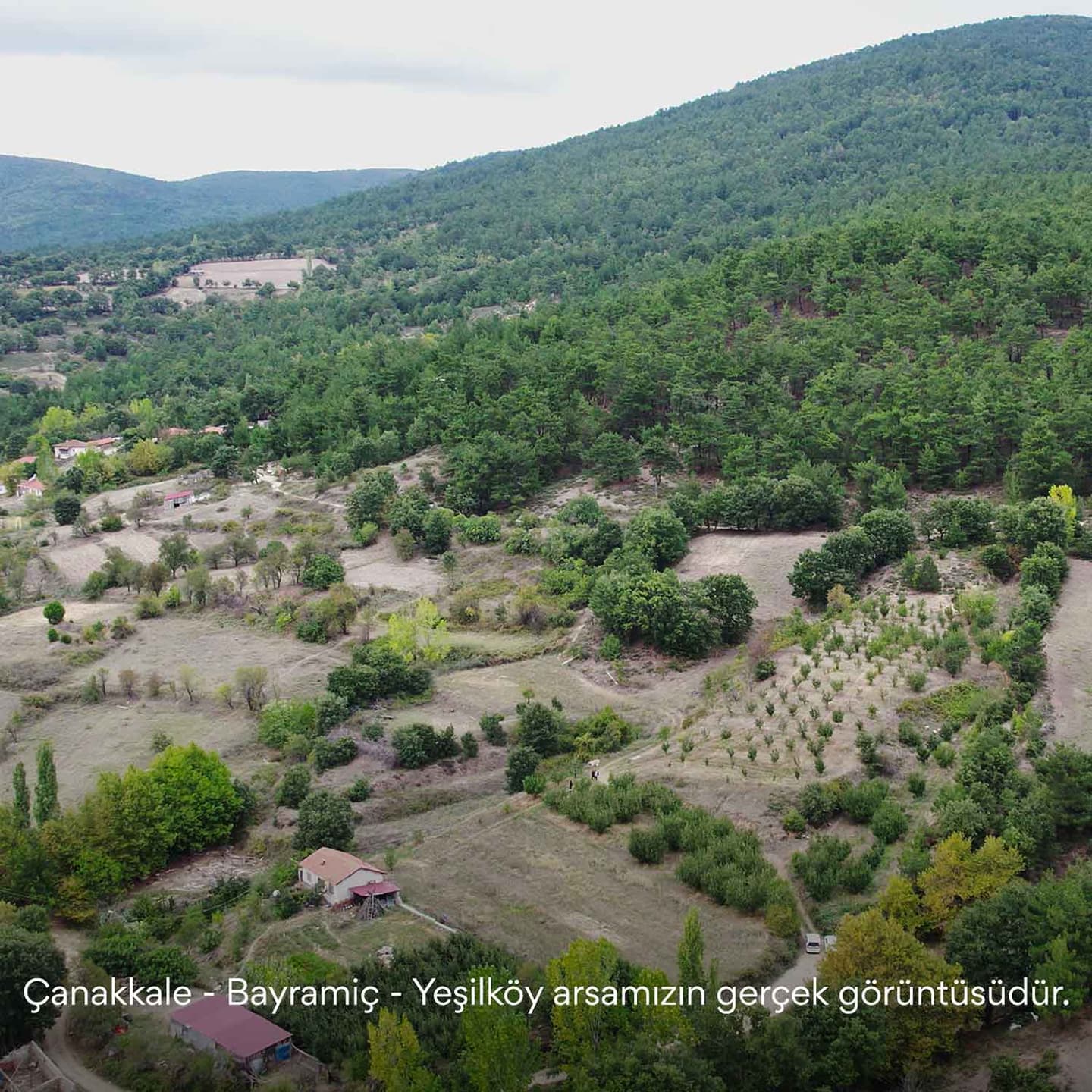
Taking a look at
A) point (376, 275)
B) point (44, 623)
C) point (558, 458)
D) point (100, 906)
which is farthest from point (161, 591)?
point (376, 275)

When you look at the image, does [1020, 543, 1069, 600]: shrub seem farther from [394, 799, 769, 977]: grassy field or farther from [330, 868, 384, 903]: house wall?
[330, 868, 384, 903]: house wall

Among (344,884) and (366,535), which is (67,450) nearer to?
(366,535)

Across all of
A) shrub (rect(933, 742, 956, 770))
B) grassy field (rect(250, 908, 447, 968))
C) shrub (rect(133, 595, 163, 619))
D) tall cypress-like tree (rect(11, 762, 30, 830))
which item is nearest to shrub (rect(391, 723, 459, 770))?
grassy field (rect(250, 908, 447, 968))

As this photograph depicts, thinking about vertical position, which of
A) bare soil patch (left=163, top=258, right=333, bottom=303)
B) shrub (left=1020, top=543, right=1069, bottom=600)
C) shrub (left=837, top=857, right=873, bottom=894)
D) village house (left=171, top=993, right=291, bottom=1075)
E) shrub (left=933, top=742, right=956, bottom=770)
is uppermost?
bare soil patch (left=163, top=258, right=333, bottom=303)

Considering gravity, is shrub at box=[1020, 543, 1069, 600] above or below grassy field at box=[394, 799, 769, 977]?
above

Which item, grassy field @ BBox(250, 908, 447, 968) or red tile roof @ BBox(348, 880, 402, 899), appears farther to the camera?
red tile roof @ BBox(348, 880, 402, 899)

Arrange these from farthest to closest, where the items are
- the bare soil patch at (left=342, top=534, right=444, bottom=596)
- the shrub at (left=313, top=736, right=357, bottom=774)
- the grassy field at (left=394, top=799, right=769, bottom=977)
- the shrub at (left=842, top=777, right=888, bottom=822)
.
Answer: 1. the bare soil patch at (left=342, top=534, right=444, bottom=596)
2. the shrub at (left=313, top=736, right=357, bottom=774)
3. the shrub at (left=842, top=777, right=888, bottom=822)
4. the grassy field at (left=394, top=799, right=769, bottom=977)
